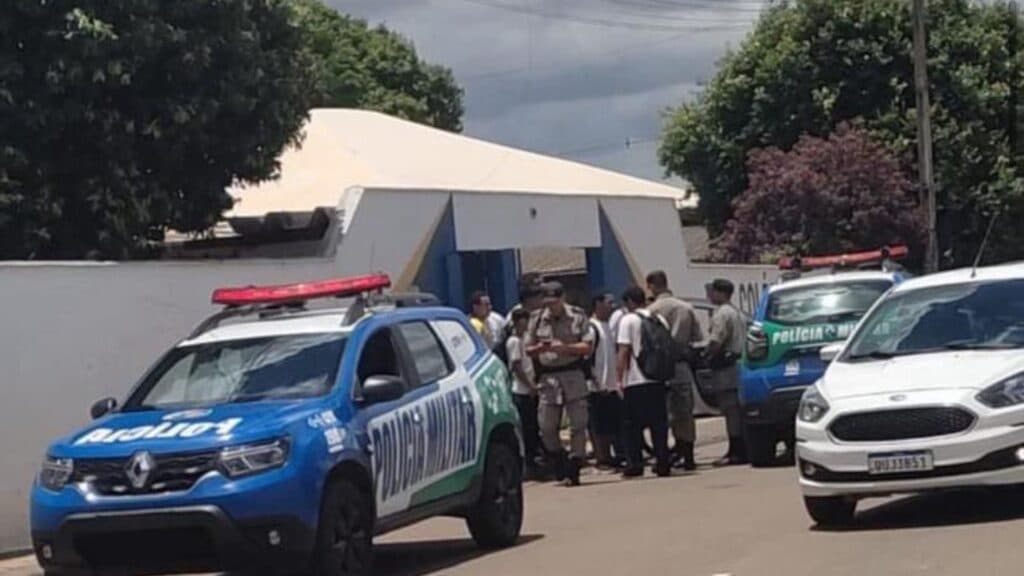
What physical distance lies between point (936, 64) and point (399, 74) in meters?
24.3

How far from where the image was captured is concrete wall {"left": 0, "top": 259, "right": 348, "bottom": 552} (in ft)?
52.7

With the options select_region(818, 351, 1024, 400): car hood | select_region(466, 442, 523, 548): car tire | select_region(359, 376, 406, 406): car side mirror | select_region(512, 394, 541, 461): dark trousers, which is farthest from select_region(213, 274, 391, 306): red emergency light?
select_region(512, 394, 541, 461): dark trousers

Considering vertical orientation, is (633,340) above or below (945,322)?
below

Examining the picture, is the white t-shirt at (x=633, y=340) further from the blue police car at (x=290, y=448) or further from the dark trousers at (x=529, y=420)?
the blue police car at (x=290, y=448)

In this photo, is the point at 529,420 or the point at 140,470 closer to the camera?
the point at 140,470

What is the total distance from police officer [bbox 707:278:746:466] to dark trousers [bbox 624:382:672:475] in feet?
3.62

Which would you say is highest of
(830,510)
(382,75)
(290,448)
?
(382,75)

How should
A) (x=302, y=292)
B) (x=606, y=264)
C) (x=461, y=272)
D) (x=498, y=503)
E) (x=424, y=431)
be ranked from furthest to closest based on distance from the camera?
1. (x=606, y=264)
2. (x=461, y=272)
3. (x=498, y=503)
4. (x=302, y=292)
5. (x=424, y=431)

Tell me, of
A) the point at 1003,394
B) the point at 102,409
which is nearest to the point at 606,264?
the point at 1003,394

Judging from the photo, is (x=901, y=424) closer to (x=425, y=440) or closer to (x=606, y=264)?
(x=425, y=440)

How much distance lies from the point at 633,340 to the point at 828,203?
20837 mm

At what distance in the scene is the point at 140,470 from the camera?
452 inches

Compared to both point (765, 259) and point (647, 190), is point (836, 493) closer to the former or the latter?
point (647, 190)

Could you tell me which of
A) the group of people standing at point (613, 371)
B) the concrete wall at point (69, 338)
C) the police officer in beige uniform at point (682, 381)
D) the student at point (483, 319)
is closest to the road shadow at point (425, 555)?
the concrete wall at point (69, 338)
